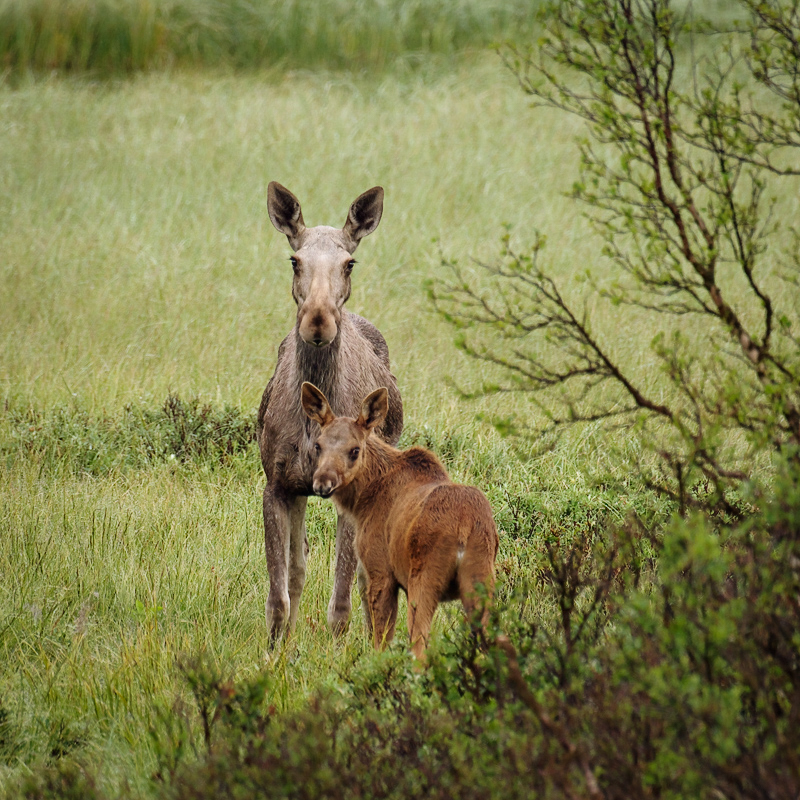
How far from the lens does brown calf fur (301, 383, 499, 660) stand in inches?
189

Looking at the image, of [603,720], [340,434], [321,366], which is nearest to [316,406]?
[340,434]

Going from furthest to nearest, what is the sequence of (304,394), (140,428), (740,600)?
(140,428) < (304,394) < (740,600)

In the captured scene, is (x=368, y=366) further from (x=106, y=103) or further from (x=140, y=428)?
(x=106, y=103)

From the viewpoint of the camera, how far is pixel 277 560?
20.1 ft

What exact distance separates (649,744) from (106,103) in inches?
842

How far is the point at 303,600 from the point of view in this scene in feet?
22.3

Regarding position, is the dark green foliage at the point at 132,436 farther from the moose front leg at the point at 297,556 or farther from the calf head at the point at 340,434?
the calf head at the point at 340,434

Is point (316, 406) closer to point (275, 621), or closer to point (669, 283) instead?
point (275, 621)

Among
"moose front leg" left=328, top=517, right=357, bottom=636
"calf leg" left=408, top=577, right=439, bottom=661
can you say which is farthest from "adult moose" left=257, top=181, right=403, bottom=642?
"calf leg" left=408, top=577, right=439, bottom=661

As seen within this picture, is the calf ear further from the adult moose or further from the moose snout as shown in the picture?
the moose snout

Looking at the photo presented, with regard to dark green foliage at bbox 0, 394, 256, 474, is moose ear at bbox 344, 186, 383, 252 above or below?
above

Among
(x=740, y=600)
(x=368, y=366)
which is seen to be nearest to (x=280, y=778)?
(x=740, y=600)

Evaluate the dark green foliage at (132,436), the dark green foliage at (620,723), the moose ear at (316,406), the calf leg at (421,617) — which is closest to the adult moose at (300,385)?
the moose ear at (316,406)

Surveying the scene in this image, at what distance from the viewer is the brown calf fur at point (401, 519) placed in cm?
480
